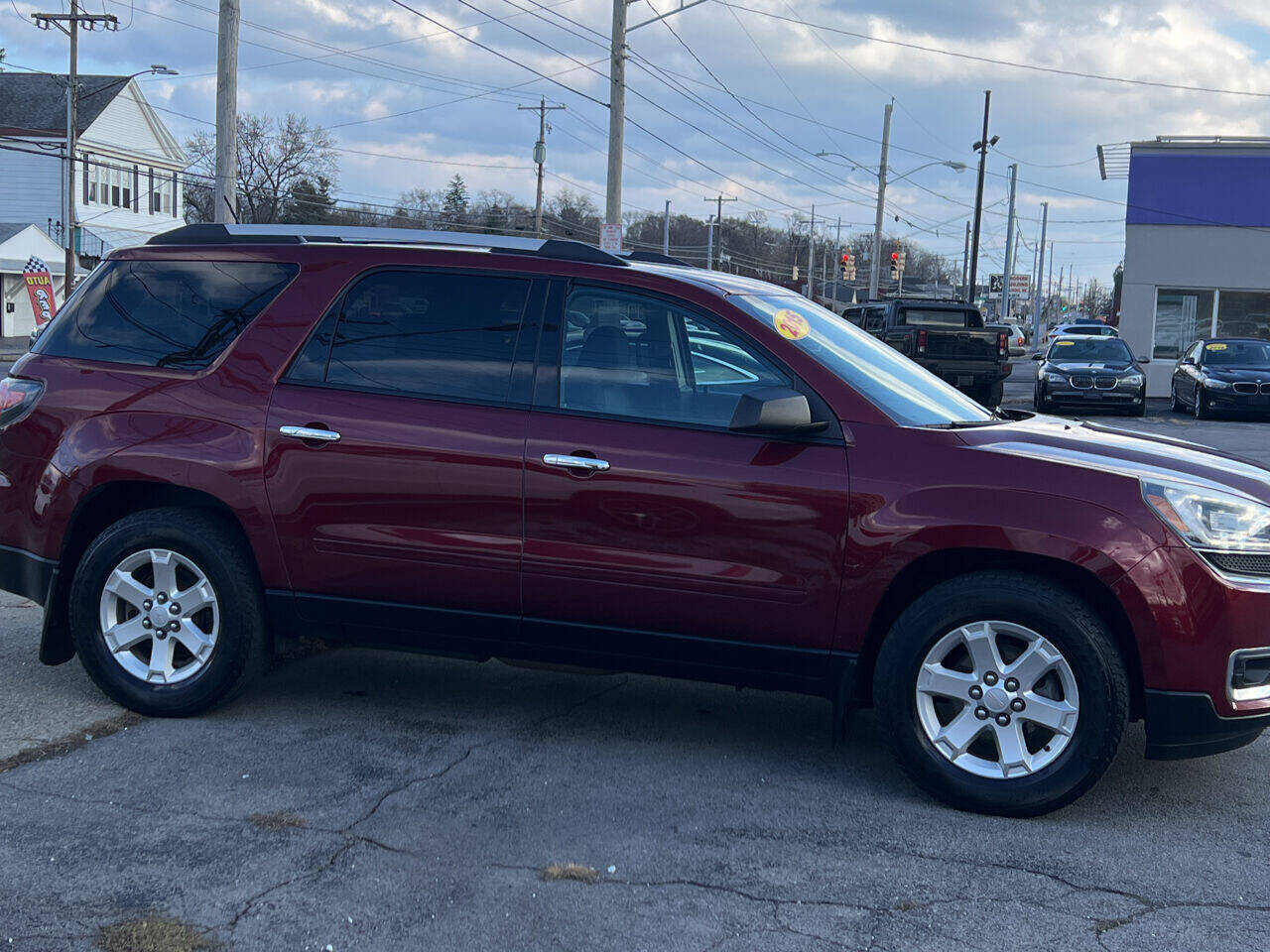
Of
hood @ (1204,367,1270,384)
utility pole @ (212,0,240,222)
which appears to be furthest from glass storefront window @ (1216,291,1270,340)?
utility pole @ (212,0,240,222)

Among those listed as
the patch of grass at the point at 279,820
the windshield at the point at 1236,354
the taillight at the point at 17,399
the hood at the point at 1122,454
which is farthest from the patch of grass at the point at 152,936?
the windshield at the point at 1236,354

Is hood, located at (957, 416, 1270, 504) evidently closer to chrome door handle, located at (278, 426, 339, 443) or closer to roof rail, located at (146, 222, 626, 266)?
roof rail, located at (146, 222, 626, 266)

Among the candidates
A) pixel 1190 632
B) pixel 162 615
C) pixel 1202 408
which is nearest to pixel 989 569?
pixel 1190 632

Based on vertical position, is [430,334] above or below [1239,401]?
above

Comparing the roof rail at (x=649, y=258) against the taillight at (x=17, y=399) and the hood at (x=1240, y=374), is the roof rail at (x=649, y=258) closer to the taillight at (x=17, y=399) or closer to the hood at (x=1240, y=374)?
the taillight at (x=17, y=399)

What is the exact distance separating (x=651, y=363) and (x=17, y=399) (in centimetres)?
266

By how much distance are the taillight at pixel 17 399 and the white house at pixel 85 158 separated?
45.9m

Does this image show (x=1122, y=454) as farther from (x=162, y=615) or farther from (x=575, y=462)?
(x=162, y=615)

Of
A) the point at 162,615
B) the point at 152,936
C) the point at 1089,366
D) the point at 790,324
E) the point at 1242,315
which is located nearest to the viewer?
the point at 152,936

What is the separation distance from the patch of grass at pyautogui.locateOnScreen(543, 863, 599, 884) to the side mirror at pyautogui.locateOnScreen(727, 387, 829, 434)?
5.10ft

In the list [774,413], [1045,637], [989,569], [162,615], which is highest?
[774,413]

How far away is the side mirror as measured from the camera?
4.42 metres

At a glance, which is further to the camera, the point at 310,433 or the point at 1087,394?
the point at 1087,394

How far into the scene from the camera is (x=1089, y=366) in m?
24.3
